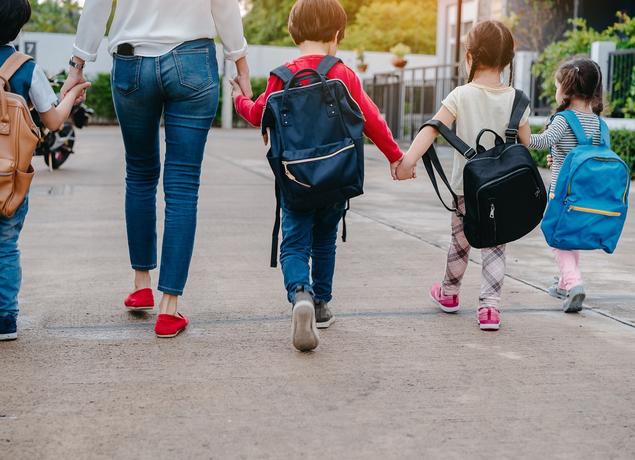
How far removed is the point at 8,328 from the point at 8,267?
25 centimetres

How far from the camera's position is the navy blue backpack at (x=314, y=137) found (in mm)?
3723

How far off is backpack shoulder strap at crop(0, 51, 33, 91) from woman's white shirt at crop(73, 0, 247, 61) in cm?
25

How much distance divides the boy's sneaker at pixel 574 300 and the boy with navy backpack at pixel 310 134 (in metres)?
1.24

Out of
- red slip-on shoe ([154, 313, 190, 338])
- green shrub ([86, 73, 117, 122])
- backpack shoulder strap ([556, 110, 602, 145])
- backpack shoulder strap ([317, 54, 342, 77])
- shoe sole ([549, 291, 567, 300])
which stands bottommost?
green shrub ([86, 73, 117, 122])

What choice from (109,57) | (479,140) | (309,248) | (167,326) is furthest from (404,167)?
(109,57)

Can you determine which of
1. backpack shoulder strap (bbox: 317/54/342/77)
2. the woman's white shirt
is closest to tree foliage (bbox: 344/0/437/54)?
the woman's white shirt

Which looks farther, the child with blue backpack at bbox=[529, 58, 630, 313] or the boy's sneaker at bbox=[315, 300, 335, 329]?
the child with blue backpack at bbox=[529, 58, 630, 313]

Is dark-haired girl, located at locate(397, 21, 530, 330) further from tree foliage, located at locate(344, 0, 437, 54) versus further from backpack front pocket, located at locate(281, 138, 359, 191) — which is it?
tree foliage, located at locate(344, 0, 437, 54)

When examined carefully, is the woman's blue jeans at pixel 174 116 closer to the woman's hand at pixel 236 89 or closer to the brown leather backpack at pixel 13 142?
the woman's hand at pixel 236 89

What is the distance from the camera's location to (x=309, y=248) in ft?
13.1

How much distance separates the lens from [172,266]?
4094 mm

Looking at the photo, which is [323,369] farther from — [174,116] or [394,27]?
[394,27]

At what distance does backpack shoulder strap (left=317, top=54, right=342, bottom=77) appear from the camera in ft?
12.4

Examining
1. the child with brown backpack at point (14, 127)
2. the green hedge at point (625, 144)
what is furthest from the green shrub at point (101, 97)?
the child with brown backpack at point (14, 127)
